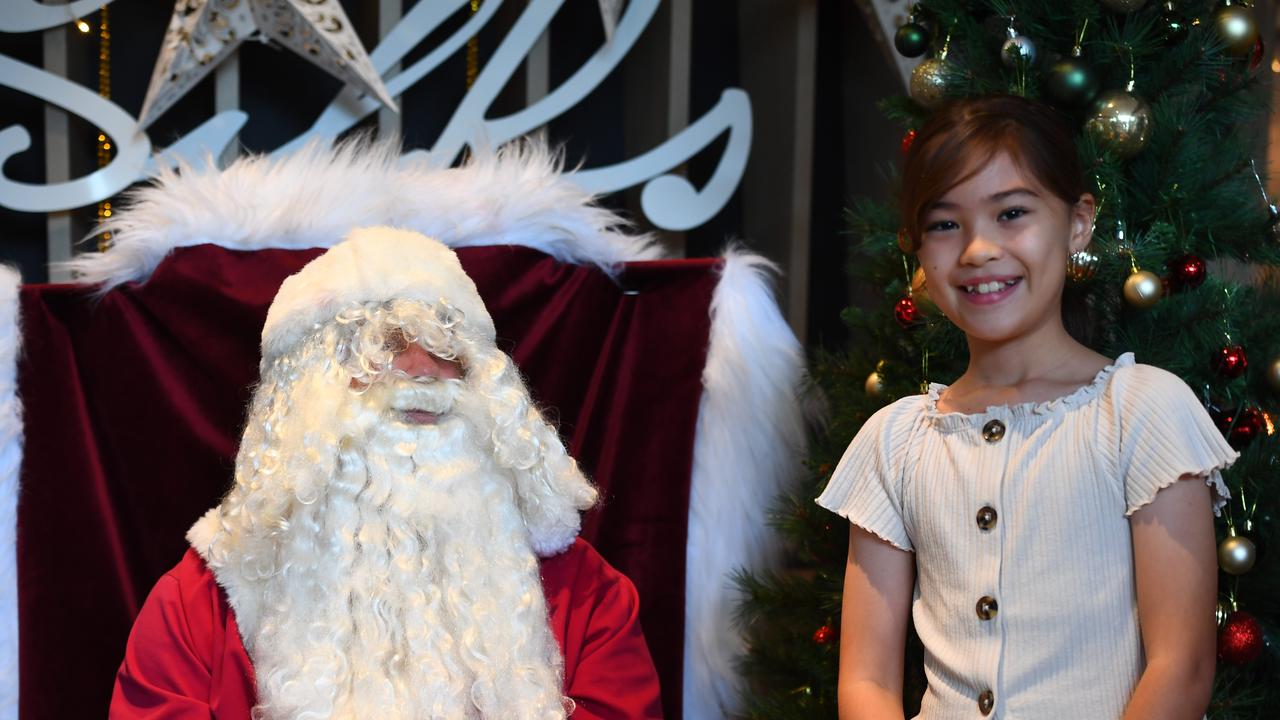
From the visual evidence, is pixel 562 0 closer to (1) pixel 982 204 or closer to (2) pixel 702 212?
(2) pixel 702 212

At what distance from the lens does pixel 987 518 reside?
1512 mm

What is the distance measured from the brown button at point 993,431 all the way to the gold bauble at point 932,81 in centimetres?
63

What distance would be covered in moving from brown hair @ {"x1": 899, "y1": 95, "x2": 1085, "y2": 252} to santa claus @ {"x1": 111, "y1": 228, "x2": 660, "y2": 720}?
745 millimetres

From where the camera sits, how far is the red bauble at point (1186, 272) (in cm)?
174

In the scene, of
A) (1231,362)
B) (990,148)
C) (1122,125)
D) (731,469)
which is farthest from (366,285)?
(1231,362)

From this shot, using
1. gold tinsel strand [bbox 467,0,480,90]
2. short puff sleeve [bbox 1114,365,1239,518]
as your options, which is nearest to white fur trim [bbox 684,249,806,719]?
short puff sleeve [bbox 1114,365,1239,518]

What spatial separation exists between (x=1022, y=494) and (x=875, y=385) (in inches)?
22.0

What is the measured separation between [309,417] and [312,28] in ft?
3.88

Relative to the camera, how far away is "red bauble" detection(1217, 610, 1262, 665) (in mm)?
1620

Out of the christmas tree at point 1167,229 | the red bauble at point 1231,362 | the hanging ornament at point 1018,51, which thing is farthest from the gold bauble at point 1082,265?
the hanging ornament at point 1018,51

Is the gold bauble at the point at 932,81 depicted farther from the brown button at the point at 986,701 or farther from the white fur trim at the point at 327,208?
the brown button at the point at 986,701

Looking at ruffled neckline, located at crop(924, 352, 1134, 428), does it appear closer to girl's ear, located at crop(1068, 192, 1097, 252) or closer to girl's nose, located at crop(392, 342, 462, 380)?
girl's ear, located at crop(1068, 192, 1097, 252)

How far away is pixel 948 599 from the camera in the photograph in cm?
155

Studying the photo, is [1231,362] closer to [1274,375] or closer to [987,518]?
[1274,375]
